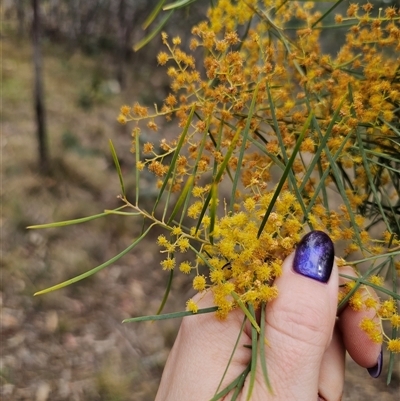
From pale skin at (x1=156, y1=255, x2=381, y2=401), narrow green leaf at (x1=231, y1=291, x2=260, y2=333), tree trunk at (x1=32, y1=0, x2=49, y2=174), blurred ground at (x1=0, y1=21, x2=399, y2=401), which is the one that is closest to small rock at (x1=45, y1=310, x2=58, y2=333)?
blurred ground at (x1=0, y1=21, x2=399, y2=401)

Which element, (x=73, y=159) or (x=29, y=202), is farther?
(x=73, y=159)

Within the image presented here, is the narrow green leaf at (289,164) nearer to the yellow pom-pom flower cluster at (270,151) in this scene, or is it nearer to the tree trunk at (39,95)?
the yellow pom-pom flower cluster at (270,151)

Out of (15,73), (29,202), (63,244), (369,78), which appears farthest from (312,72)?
(15,73)

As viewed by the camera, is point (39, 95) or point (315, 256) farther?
point (39, 95)

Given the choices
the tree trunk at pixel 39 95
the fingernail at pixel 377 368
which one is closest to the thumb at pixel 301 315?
the fingernail at pixel 377 368

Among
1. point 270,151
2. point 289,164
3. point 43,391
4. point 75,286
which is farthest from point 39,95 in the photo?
point 289,164

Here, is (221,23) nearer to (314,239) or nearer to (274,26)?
(274,26)

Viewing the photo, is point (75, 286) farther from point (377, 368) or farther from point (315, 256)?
point (315, 256)
